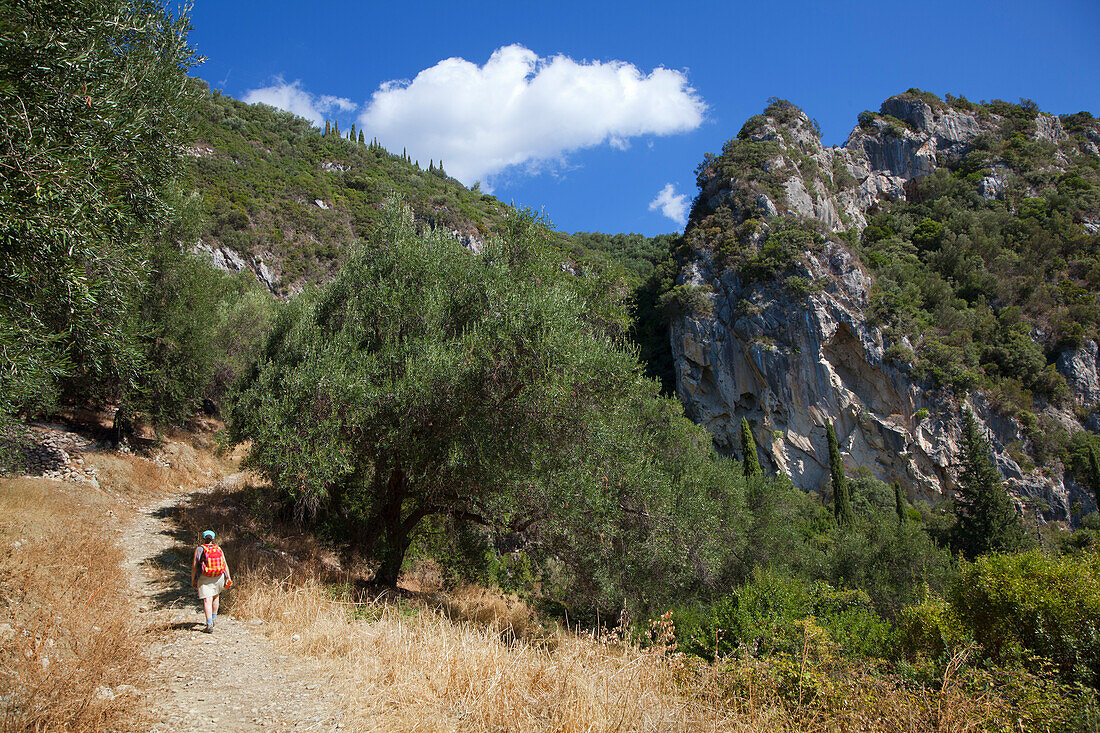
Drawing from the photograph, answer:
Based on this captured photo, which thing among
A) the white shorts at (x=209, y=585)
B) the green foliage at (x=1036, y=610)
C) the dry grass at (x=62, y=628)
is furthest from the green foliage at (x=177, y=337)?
the green foliage at (x=1036, y=610)

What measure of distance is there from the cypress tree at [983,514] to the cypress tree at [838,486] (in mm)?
6850

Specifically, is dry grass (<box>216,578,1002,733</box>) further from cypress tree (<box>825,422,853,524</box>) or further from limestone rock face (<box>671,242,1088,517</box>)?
limestone rock face (<box>671,242,1088,517</box>)

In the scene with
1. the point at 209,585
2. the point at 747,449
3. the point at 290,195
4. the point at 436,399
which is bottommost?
the point at 209,585

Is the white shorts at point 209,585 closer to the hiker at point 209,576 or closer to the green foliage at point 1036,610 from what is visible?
the hiker at point 209,576

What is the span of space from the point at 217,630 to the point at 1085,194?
4063 inches

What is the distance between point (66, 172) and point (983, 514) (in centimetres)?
4468

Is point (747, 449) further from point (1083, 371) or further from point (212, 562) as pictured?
point (212, 562)

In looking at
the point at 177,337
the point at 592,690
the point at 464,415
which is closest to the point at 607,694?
the point at 592,690

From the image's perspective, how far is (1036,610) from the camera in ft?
28.6

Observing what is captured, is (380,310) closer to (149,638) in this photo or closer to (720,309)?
(149,638)

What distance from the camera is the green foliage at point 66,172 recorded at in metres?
5.19

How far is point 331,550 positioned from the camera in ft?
47.0

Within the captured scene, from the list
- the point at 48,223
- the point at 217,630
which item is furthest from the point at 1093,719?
the point at 48,223

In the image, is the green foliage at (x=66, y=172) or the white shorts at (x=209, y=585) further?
→ the white shorts at (x=209, y=585)
